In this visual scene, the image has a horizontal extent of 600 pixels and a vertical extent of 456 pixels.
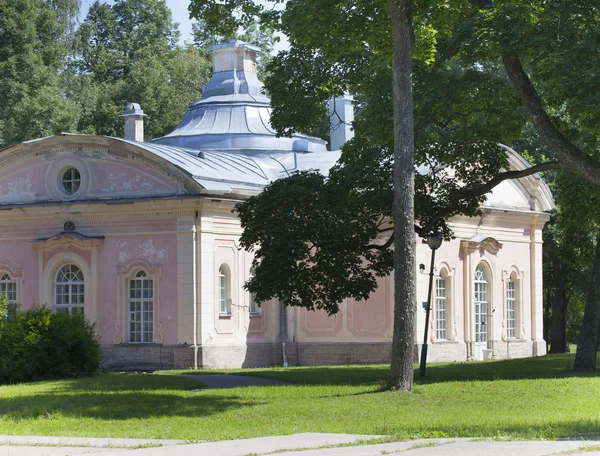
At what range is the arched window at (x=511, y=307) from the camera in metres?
42.4

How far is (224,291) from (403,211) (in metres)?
14.3

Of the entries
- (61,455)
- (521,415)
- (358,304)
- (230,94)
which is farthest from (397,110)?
(230,94)

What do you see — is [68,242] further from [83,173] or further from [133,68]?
[133,68]

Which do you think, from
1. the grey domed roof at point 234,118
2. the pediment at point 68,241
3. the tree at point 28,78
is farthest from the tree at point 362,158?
the tree at point 28,78

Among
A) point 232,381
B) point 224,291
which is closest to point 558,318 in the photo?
point 224,291

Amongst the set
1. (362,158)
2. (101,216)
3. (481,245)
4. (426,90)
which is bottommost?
(481,245)

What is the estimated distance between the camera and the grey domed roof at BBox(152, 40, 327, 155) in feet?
138

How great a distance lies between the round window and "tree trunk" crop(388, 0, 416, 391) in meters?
16.4

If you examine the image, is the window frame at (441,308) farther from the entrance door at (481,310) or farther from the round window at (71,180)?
the round window at (71,180)

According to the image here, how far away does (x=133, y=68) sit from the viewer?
6075cm

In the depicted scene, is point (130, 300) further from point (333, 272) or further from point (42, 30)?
point (42, 30)

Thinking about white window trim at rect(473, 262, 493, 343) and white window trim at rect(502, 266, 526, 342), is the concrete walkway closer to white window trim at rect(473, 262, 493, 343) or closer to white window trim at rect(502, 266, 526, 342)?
white window trim at rect(473, 262, 493, 343)

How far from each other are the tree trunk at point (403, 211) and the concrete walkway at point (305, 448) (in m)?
6.63

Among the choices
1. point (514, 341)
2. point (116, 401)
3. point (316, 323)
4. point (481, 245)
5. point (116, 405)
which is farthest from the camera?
point (514, 341)
